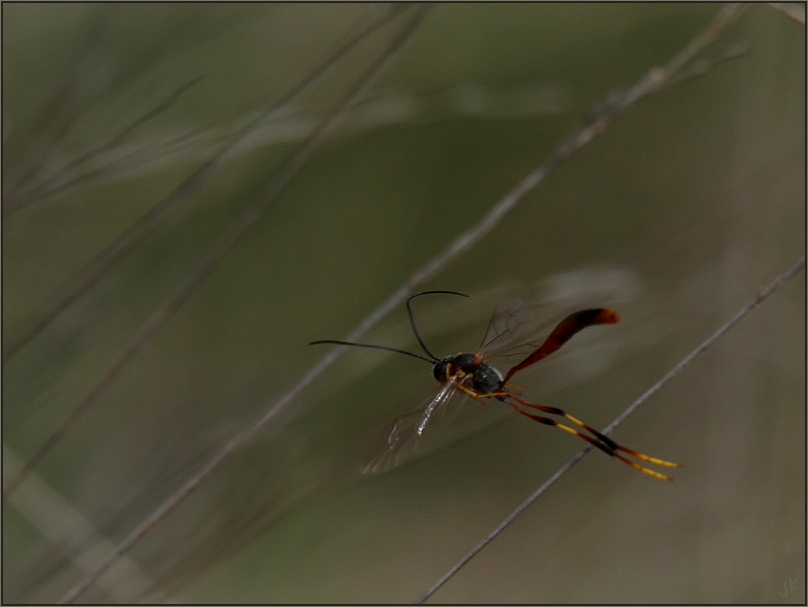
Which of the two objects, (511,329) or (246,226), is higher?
(246,226)

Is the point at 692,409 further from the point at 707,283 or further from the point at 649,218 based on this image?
the point at 707,283

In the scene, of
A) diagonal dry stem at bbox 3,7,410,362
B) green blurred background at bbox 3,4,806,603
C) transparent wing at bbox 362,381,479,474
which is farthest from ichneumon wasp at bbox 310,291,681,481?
diagonal dry stem at bbox 3,7,410,362

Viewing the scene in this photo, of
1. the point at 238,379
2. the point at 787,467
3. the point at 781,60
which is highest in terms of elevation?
the point at 781,60

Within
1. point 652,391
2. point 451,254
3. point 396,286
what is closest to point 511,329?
point 451,254

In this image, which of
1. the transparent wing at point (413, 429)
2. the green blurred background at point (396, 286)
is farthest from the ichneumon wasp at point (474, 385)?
the green blurred background at point (396, 286)

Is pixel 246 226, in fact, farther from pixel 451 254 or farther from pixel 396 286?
pixel 396 286

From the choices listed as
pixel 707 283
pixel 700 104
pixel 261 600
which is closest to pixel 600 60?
pixel 700 104

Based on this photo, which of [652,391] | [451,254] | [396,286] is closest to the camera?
[652,391]
